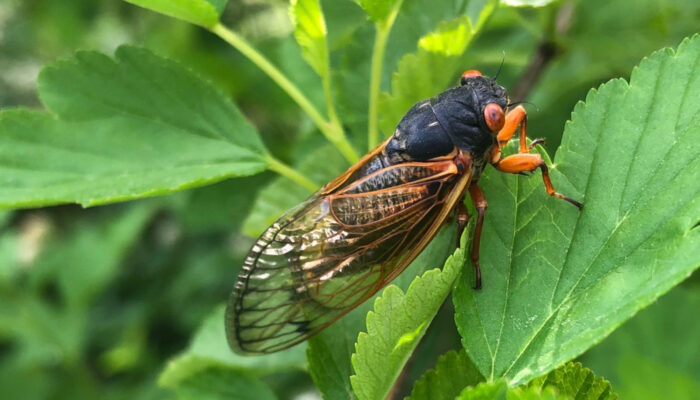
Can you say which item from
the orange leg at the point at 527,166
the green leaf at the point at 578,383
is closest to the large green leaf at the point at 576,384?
the green leaf at the point at 578,383

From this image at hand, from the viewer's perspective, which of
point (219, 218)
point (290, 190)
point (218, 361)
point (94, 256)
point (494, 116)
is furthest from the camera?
point (94, 256)

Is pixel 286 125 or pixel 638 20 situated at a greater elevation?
pixel 286 125

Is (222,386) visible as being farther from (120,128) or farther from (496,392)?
(496,392)

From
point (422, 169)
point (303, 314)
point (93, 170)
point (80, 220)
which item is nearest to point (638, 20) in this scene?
point (422, 169)

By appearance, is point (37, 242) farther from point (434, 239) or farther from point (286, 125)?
point (434, 239)

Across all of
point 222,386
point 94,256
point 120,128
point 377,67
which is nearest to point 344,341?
point 222,386

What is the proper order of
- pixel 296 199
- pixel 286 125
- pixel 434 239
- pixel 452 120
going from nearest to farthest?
pixel 434 239
pixel 452 120
pixel 296 199
pixel 286 125
